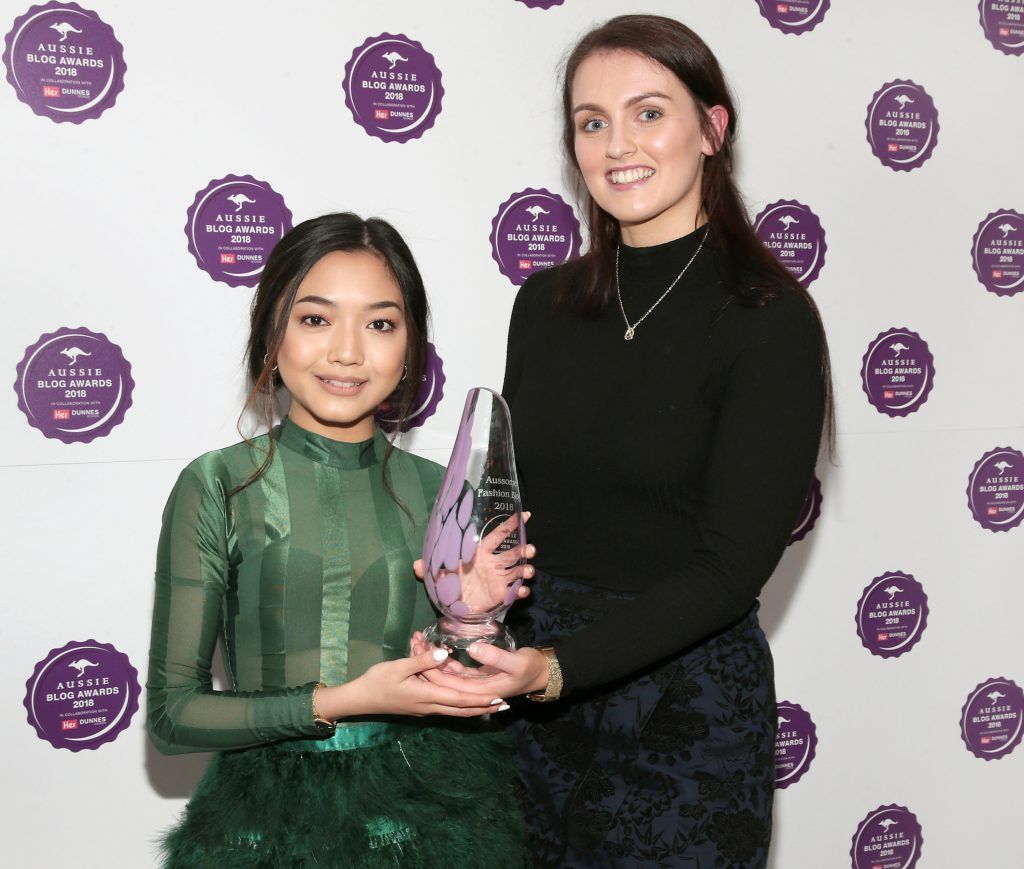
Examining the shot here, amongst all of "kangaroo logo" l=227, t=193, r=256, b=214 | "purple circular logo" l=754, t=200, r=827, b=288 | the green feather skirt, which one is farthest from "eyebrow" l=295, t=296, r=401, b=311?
"purple circular logo" l=754, t=200, r=827, b=288

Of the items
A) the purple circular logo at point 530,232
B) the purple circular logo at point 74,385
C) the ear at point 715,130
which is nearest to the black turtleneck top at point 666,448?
the ear at point 715,130

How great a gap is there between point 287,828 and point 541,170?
125 cm

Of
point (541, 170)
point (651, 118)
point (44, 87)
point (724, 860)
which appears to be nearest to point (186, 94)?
point (44, 87)

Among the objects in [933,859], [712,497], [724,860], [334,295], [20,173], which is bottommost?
[933,859]

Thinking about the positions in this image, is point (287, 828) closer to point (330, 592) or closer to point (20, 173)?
point (330, 592)

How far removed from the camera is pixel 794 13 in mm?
2035

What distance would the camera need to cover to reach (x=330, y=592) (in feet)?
3.97

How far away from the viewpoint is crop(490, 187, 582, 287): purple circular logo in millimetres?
1897

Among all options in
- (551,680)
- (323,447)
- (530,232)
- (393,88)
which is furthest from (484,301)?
(551,680)

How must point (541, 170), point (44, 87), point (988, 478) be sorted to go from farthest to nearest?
point (988, 478), point (541, 170), point (44, 87)

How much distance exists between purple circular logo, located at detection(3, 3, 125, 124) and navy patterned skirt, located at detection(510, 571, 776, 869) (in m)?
1.07

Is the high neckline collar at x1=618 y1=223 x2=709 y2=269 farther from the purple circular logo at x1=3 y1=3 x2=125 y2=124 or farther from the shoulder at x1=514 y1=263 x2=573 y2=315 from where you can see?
the purple circular logo at x1=3 y1=3 x2=125 y2=124

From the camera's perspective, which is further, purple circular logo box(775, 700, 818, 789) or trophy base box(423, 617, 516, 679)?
purple circular logo box(775, 700, 818, 789)

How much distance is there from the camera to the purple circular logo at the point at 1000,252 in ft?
7.30
